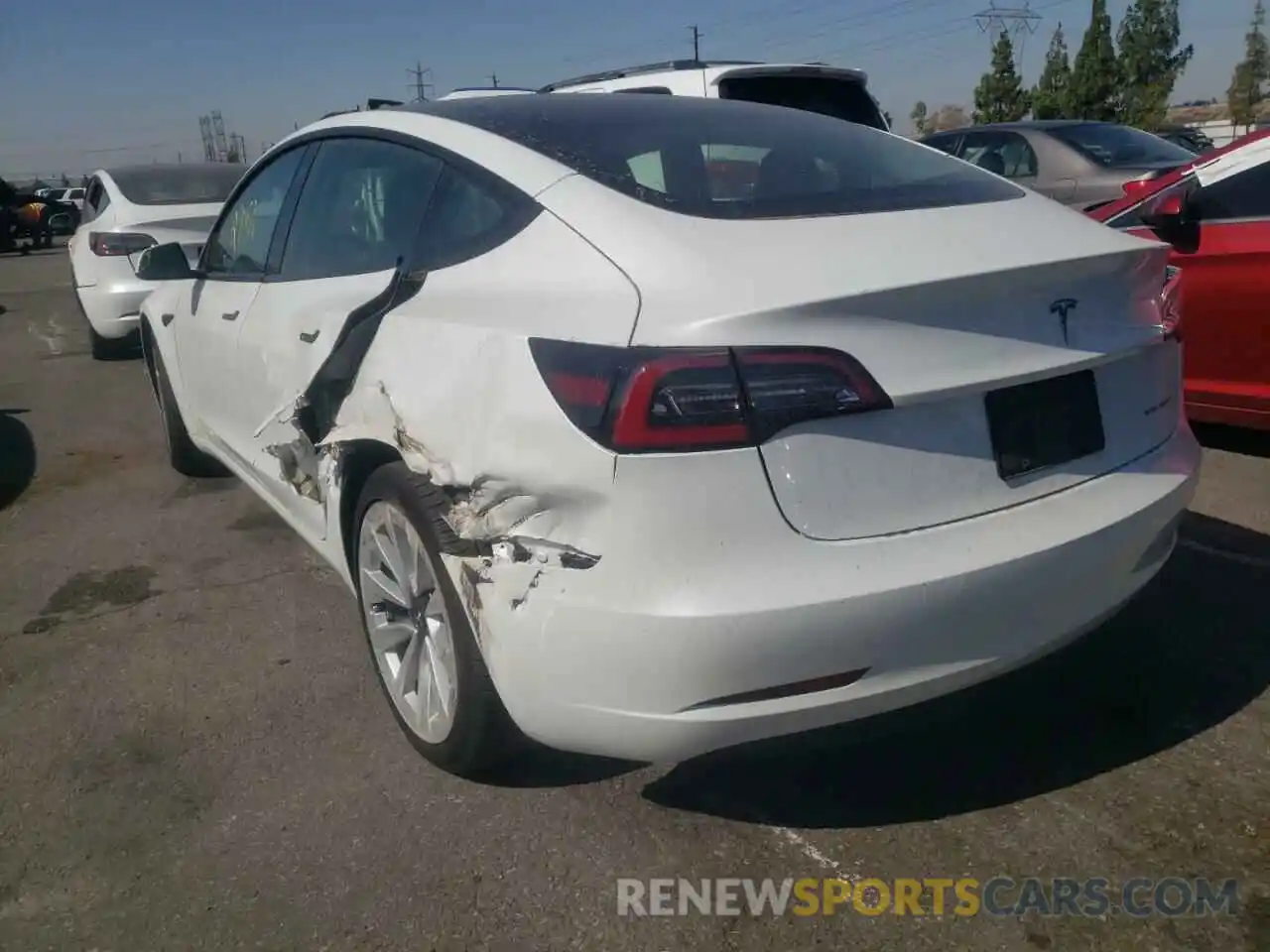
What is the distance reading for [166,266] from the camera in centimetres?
453

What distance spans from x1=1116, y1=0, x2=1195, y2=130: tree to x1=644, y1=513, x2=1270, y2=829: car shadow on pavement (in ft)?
122

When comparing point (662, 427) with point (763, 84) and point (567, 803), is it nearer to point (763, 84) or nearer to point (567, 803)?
point (567, 803)

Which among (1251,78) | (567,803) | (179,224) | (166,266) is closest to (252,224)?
(166,266)

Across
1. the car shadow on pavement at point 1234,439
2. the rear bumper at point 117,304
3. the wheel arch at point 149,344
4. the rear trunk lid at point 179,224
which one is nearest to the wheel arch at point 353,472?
the wheel arch at point 149,344

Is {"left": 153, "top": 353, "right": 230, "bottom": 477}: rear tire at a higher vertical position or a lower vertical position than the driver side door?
lower

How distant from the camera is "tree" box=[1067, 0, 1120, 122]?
115 ft

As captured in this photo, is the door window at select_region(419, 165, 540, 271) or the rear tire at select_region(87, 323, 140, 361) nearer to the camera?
the door window at select_region(419, 165, 540, 271)

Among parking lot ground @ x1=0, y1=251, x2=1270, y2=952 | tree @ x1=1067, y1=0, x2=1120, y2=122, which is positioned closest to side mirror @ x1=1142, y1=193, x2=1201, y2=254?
parking lot ground @ x1=0, y1=251, x2=1270, y2=952

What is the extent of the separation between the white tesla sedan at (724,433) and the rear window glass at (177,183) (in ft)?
22.3

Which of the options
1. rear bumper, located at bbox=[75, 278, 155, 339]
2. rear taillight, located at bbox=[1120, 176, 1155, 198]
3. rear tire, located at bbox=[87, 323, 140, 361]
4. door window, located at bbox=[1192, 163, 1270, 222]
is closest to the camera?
door window, located at bbox=[1192, 163, 1270, 222]

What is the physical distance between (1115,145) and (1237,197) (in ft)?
15.9

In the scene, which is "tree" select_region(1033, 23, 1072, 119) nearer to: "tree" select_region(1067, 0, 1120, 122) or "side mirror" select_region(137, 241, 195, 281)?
"tree" select_region(1067, 0, 1120, 122)

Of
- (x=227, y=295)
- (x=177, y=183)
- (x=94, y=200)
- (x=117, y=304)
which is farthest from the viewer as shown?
(x=94, y=200)

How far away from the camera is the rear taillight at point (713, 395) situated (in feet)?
7.01
